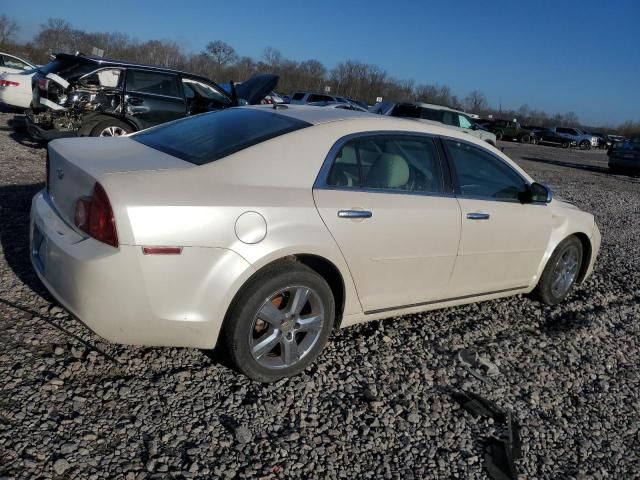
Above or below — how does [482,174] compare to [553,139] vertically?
above

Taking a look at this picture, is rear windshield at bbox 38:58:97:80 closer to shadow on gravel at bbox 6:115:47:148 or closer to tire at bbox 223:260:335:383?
shadow on gravel at bbox 6:115:47:148

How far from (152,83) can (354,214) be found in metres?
7.17

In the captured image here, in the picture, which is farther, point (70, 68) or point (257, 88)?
point (257, 88)

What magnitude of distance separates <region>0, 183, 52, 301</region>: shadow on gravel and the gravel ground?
34 mm

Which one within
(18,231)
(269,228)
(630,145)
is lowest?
(18,231)

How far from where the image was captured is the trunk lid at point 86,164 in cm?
276

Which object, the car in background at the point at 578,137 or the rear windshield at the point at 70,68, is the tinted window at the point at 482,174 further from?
the car in background at the point at 578,137

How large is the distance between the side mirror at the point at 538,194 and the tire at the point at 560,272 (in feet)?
2.03

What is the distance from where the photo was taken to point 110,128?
8.59 metres

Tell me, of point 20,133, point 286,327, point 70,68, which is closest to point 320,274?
point 286,327

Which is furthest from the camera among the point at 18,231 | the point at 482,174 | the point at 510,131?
the point at 510,131

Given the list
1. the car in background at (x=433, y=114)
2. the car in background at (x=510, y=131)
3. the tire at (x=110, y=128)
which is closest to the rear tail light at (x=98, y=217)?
the tire at (x=110, y=128)

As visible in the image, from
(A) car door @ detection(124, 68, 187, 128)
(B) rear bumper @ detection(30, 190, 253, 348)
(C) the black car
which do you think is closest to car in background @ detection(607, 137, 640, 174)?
(C) the black car

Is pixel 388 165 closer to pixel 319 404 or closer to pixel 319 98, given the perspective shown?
pixel 319 404
